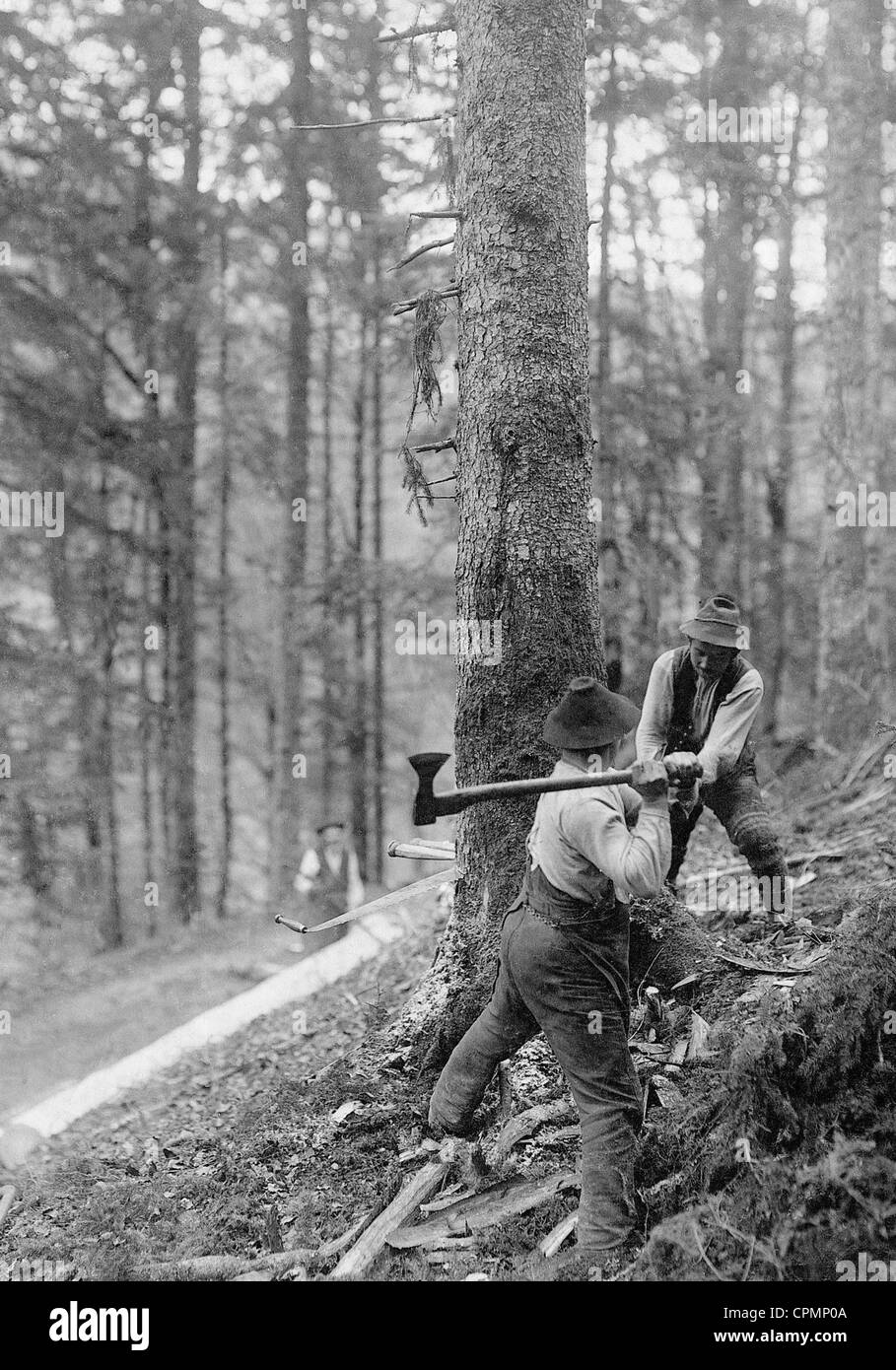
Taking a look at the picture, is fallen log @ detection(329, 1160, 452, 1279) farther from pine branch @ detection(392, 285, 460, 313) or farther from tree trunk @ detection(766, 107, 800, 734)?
tree trunk @ detection(766, 107, 800, 734)

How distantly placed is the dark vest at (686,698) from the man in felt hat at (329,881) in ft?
26.5

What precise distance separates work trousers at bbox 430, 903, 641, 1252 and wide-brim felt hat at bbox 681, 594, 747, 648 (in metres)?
1.84

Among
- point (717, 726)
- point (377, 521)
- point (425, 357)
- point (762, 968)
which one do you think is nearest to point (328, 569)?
point (377, 521)

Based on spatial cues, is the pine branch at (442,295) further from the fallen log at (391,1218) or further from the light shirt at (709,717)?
the fallen log at (391,1218)

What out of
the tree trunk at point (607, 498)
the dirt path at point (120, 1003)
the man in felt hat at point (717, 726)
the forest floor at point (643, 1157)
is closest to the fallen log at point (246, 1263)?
the forest floor at point (643, 1157)

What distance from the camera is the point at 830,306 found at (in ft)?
39.4

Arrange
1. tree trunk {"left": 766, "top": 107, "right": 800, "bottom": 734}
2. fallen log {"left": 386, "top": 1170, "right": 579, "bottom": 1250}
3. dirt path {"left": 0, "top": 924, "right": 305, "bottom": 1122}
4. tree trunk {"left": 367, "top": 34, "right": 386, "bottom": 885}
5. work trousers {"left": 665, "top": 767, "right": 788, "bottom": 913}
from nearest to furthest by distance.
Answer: fallen log {"left": 386, "top": 1170, "right": 579, "bottom": 1250}, work trousers {"left": 665, "top": 767, "right": 788, "bottom": 913}, dirt path {"left": 0, "top": 924, "right": 305, "bottom": 1122}, tree trunk {"left": 367, "top": 34, "right": 386, "bottom": 885}, tree trunk {"left": 766, "top": 107, "right": 800, "bottom": 734}

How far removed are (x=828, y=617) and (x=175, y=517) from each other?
31.9 feet

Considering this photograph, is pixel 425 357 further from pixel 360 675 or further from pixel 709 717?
pixel 360 675

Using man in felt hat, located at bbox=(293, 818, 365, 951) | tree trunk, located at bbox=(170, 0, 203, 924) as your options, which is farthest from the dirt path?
tree trunk, located at bbox=(170, 0, 203, 924)

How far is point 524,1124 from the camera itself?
15.8 feet

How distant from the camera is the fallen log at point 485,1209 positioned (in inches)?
170

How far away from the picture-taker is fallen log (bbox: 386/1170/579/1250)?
4.31 m

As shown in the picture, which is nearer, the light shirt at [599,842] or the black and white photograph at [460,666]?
the light shirt at [599,842]
